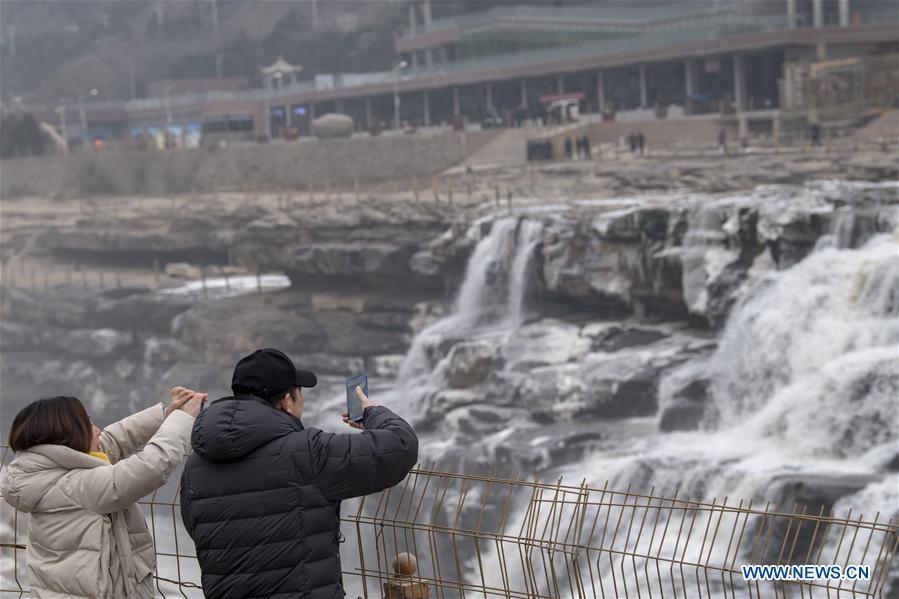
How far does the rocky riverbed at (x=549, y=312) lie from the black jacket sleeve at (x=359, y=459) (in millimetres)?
13554

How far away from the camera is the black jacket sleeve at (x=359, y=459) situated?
370cm

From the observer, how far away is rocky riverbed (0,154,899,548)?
67.6 feet

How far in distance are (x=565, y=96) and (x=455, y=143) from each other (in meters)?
7.14

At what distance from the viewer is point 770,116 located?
4041 centimetres

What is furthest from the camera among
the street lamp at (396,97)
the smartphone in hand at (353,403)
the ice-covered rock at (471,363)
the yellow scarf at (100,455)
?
the street lamp at (396,97)

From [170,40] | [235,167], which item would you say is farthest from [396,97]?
[170,40]

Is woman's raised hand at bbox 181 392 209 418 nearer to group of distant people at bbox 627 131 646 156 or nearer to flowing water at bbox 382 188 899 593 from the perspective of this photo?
flowing water at bbox 382 188 899 593

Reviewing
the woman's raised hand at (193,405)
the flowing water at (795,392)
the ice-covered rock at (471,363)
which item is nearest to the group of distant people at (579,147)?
the flowing water at (795,392)

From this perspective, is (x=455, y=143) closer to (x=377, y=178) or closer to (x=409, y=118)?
(x=377, y=178)

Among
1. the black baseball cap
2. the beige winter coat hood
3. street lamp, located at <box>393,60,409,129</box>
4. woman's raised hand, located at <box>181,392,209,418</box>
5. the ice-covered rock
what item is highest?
street lamp, located at <box>393,60,409,129</box>

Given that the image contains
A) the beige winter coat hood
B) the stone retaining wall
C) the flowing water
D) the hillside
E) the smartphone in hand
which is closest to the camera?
the beige winter coat hood

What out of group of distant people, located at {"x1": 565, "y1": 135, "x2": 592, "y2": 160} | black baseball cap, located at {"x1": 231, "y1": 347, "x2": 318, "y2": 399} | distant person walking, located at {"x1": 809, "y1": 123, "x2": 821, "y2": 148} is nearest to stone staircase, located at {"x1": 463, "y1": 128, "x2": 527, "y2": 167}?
group of distant people, located at {"x1": 565, "y1": 135, "x2": 592, "y2": 160}

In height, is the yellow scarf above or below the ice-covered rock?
above

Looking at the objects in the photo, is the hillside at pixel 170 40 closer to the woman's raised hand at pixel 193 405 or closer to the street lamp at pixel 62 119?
the street lamp at pixel 62 119
